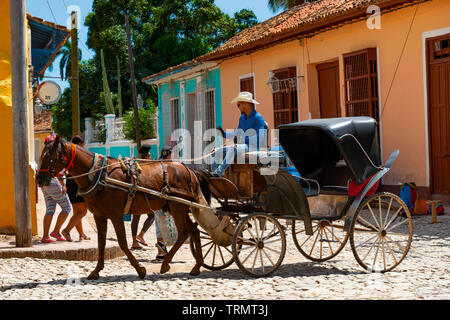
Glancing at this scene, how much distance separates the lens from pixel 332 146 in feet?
26.3

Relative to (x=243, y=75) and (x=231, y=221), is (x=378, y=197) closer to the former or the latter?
(x=231, y=221)

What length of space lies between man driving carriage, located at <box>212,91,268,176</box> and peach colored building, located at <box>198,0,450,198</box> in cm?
550

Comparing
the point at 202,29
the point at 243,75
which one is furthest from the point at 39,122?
the point at 243,75

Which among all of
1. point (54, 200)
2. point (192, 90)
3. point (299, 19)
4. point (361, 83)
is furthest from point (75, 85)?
point (54, 200)

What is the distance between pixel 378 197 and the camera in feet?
23.2

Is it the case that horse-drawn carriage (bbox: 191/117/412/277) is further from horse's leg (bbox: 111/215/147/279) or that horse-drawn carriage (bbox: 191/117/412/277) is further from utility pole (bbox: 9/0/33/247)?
utility pole (bbox: 9/0/33/247)

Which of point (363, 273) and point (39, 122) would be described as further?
point (39, 122)

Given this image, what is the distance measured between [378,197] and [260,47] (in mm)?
10938

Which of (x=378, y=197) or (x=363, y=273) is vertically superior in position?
(x=378, y=197)

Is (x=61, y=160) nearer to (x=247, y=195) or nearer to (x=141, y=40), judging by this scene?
(x=247, y=195)

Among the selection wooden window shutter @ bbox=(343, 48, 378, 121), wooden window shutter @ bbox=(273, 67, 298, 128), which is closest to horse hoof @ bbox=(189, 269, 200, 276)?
wooden window shutter @ bbox=(343, 48, 378, 121)

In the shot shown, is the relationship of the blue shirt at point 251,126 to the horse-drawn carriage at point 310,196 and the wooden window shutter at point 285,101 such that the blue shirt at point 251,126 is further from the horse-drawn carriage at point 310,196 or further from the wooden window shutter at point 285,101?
the wooden window shutter at point 285,101

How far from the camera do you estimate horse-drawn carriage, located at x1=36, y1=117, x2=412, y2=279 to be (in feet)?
22.3

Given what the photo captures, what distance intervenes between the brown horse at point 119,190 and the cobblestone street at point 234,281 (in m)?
0.39
